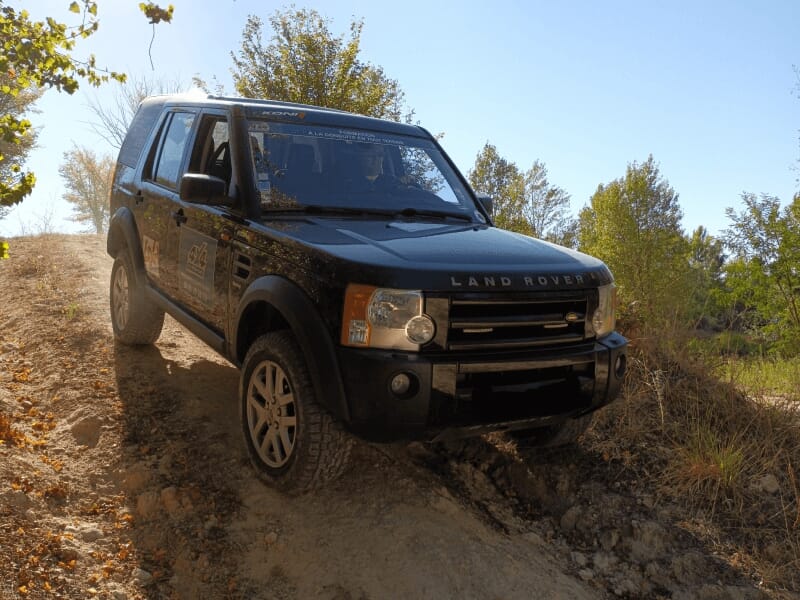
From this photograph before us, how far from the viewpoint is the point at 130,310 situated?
5.67m

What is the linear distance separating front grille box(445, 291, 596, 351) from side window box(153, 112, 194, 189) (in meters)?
2.75

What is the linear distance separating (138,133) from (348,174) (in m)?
2.69

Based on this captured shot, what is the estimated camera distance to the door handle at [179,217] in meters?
4.61

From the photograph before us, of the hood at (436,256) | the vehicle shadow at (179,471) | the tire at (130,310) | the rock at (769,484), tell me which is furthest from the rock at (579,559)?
the tire at (130,310)

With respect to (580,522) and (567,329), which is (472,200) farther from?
(580,522)

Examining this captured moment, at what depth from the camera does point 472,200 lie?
4641 millimetres

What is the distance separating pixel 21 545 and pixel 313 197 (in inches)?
89.1

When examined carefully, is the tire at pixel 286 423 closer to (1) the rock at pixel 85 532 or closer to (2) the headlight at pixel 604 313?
(1) the rock at pixel 85 532

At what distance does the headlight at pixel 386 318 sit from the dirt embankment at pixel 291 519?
43.0 inches

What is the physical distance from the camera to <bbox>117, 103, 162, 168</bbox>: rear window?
573cm

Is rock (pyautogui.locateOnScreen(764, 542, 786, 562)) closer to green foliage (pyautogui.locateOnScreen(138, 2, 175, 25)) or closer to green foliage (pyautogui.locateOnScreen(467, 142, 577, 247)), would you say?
green foliage (pyautogui.locateOnScreen(138, 2, 175, 25))

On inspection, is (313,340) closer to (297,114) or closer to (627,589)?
(297,114)

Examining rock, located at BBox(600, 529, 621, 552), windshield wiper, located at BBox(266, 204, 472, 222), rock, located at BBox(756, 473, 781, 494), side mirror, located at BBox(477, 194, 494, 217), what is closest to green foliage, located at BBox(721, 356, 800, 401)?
rock, located at BBox(756, 473, 781, 494)

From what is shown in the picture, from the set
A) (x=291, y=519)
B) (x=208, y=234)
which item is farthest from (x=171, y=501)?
(x=208, y=234)
